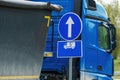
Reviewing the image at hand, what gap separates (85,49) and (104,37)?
1.04 meters

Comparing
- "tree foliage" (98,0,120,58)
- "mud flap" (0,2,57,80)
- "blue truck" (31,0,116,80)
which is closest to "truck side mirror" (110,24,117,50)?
"blue truck" (31,0,116,80)

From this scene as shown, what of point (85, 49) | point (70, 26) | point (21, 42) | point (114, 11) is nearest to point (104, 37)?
point (85, 49)

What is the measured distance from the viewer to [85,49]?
10148 mm

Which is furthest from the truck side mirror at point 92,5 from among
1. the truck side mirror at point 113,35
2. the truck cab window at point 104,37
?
the truck side mirror at point 113,35

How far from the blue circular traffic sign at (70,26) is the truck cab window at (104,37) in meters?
1.67

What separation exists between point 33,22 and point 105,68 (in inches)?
185

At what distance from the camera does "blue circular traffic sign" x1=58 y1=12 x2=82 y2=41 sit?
9.13m

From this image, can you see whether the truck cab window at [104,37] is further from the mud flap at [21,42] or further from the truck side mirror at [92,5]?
the mud flap at [21,42]

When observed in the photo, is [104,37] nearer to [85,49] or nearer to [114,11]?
[85,49]

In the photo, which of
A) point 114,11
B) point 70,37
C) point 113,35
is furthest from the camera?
point 114,11

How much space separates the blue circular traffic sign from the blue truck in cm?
62

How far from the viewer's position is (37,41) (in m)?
6.63

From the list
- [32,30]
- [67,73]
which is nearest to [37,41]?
[32,30]

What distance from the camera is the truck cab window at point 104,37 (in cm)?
1080
